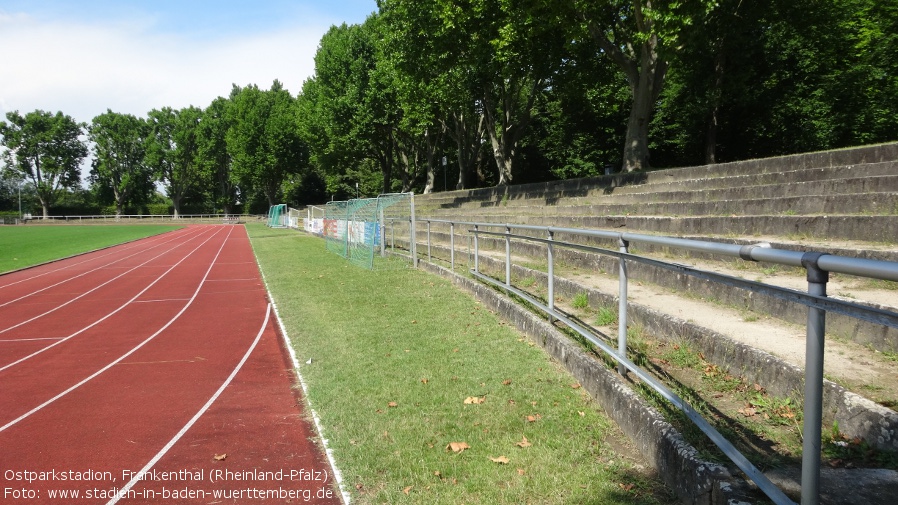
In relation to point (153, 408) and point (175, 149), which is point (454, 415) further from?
point (175, 149)

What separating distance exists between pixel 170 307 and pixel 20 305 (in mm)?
4161

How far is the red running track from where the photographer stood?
14.2 ft

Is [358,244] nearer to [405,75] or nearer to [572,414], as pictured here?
[405,75]

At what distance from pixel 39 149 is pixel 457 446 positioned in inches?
3979

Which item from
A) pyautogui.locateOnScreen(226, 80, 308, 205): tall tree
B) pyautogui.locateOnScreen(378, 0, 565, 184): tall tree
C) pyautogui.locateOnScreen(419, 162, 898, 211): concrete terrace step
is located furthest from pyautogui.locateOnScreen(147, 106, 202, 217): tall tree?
pyautogui.locateOnScreen(419, 162, 898, 211): concrete terrace step

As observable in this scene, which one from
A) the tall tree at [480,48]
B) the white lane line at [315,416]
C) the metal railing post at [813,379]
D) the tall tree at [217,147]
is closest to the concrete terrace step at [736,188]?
the tall tree at [480,48]

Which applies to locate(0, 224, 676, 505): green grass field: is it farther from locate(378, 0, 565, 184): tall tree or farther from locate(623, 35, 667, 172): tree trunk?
locate(378, 0, 565, 184): tall tree

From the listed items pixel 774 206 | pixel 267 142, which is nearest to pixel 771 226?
pixel 774 206

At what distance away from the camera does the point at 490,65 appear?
25469 mm

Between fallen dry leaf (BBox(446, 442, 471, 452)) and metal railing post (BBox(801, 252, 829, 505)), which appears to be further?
fallen dry leaf (BBox(446, 442, 471, 452))

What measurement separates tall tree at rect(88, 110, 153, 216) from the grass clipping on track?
88686 millimetres

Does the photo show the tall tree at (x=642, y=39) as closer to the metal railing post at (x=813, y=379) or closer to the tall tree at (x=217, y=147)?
the metal railing post at (x=813, y=379)

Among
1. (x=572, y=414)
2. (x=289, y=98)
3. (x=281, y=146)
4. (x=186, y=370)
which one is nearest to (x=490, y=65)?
(x=186, y=370)

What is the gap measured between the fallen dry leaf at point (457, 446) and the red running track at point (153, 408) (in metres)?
0.87
